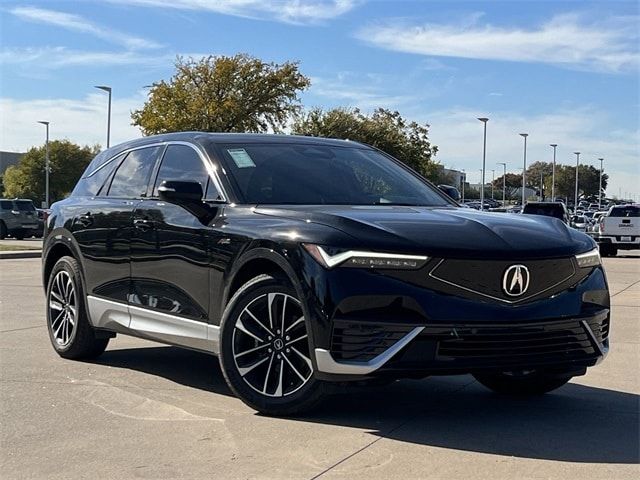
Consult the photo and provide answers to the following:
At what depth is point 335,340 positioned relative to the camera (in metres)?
4.46

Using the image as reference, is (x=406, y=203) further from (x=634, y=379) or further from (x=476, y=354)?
(x=634, y=379)

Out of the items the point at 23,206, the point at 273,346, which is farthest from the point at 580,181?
the point at 273,346

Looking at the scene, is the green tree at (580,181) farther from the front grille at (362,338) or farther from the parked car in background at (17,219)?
the front grille at (362,338)

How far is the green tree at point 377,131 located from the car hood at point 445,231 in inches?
1712

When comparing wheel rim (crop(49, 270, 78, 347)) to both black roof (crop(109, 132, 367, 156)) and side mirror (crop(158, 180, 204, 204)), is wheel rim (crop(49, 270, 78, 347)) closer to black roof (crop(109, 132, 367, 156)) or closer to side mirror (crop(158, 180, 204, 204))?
black roof (crop(109, 132, 367, 156))

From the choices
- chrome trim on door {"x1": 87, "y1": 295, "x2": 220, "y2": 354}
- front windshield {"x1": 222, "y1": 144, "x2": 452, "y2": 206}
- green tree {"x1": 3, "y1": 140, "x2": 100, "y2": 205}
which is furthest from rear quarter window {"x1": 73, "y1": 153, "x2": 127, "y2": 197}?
green tree {"x1": 3, "y1": 140, "x2": 100, "y2": 205}

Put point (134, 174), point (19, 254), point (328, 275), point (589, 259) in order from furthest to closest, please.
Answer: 1. point (19, 254)
2. point (134, 174)
3. point (589, 259)
4. point (328, 275)

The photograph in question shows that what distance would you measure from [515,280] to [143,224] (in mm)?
2800

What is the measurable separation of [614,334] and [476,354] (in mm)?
5015

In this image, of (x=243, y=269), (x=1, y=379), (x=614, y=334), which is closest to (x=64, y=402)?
(x=1, y=379)

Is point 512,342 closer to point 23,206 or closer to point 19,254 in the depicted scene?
point 19,254

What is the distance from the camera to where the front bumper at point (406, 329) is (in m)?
4.40

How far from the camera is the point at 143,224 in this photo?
6133 millimetres

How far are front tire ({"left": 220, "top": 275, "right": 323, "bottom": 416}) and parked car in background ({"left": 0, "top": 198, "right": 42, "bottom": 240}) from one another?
31926 millimetres
